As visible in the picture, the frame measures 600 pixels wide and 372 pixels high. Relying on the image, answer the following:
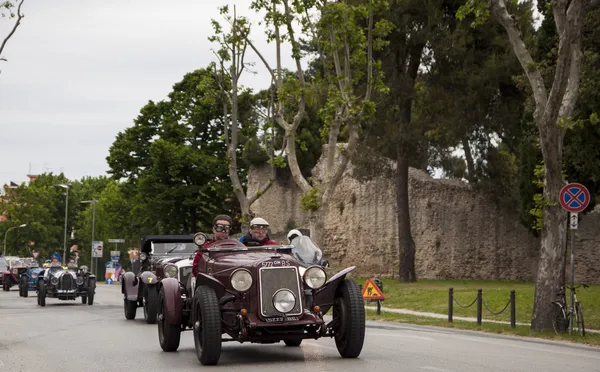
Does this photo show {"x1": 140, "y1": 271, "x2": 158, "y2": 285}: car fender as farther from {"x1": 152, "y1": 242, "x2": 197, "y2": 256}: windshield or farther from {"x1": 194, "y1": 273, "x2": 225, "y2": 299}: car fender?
{"x1": 194, "y1": 273, "x2": 225, "y2": 299}: car fender

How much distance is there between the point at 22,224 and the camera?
114 m

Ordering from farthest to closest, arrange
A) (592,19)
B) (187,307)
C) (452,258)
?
(452,258) → (592,19) → (187,307)

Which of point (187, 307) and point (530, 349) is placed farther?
point (530, 349)

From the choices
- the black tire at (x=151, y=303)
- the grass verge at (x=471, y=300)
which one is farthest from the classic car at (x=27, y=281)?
the black tire at (x=151, y=303)

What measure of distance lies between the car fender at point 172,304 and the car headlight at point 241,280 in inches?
79.4

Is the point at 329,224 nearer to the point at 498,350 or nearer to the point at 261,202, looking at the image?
the point at 261,202

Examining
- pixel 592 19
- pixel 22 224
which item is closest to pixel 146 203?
pixel 592 19

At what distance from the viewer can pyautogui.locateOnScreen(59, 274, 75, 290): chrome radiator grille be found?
33.5 m

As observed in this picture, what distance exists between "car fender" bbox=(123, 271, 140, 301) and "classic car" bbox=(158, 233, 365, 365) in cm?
1169

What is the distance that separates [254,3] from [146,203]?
2479 cm

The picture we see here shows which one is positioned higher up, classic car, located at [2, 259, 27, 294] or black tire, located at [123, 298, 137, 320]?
classic car, located at [2, 259, 27, 294]

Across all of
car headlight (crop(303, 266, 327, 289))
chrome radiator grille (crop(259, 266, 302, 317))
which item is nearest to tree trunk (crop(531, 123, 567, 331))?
car headlight (crop(303, 266, 327, 289))

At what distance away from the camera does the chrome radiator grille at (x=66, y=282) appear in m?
33.5

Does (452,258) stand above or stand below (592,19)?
below
